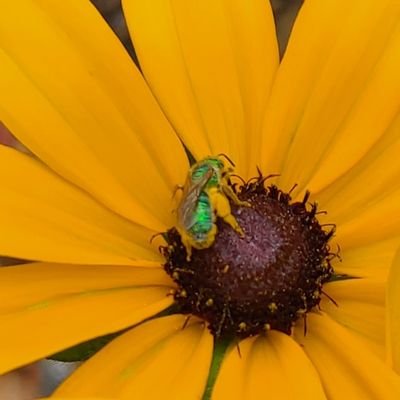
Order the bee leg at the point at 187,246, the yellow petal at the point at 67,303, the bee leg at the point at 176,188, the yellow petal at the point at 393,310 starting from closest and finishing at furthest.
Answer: the yellow petal at the point at 393,310, the yellow petal at the point at 67,303, the bee leg at the point at 187,246, the bee leg at the point at 176,188

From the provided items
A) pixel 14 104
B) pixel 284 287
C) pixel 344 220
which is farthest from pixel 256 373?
pixel 14 104

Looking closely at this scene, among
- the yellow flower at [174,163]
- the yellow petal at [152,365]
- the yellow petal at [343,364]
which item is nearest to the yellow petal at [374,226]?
the yellow flower at [174,163]

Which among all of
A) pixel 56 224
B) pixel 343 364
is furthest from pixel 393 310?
pixel 56 224

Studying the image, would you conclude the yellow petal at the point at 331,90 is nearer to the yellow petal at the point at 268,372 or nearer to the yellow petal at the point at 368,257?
the yellow petal at the point at 368,257

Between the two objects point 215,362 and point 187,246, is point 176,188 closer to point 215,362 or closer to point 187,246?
point 187,246

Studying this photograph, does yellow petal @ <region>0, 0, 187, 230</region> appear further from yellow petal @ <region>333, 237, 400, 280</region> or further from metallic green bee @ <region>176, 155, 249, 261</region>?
yellow petal @ <region>333, 237, 400, 280</region>

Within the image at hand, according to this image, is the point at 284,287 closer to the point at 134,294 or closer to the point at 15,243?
the point at 134,294
